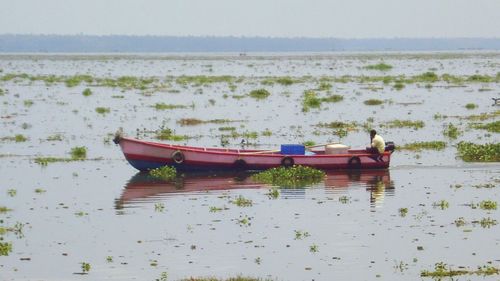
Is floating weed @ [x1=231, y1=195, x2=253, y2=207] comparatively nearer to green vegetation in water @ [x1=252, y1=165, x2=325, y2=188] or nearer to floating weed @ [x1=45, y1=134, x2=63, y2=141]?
green vegetation in water @ [x1=252, y1=165, x2=325, y2=188]

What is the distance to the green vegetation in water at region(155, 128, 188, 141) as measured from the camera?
48.0 meters

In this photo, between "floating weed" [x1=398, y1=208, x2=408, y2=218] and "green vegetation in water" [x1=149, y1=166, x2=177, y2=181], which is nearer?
"floating weed" [x1=398, y1=208, x2=408, y2=218]

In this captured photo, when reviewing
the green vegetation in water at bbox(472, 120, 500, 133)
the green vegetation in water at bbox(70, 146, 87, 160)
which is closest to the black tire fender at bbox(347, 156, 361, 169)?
the green vegetation in water at bbox(70, 146, 87, 160)

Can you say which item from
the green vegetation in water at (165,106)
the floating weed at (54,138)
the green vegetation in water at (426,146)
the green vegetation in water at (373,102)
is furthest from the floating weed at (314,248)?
the green vegetation in water at (373,102)

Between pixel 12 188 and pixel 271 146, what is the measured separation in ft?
44.0

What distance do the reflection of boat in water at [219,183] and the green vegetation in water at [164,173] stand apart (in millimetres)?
240

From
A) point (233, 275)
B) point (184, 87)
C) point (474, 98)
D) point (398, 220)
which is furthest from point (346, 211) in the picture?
point (184, 87)

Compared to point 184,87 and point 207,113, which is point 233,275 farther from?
point 184,87

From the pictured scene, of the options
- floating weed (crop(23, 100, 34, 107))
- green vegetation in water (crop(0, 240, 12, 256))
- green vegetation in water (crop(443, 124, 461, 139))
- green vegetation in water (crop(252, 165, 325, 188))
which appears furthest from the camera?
floating weed (crop(23, 100, 34, 107))

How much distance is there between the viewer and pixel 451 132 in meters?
47.7

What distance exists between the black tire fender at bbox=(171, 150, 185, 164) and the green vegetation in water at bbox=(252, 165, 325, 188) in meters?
2.77

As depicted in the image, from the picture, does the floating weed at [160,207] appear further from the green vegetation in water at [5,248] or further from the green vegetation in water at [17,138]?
the green vegetation in water at [17,138]

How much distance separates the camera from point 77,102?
74938 mm

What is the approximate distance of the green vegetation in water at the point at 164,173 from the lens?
36.0 meters
